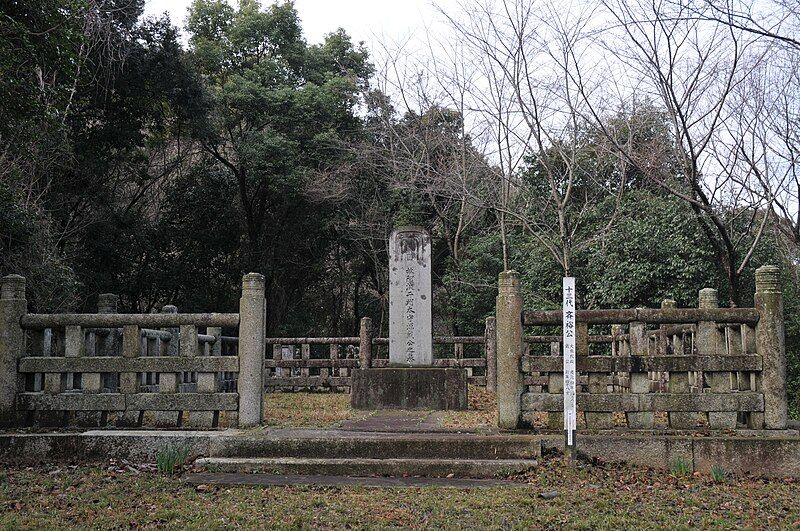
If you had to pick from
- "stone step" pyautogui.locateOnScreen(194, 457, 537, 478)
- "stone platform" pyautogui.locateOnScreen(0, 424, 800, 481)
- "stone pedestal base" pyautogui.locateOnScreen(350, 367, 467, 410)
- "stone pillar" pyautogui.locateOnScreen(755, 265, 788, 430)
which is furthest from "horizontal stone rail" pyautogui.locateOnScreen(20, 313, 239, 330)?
"stone pillar" pyautogui.locateOnScreen(755, 265, 788, 430)

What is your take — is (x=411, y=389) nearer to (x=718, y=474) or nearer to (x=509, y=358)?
(x=509, y=358)

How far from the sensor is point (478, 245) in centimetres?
2341

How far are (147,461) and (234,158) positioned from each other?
18.6m

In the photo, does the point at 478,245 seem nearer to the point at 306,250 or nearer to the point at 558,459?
the point at 306,250

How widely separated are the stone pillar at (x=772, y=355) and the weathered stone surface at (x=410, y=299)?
5.93 meters

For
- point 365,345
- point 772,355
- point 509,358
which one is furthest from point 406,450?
point 365,345

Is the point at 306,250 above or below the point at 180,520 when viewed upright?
above

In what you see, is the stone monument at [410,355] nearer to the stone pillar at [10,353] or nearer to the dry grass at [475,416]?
the dry grass at [475,416]

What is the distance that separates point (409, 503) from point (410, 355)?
6449 millimetres

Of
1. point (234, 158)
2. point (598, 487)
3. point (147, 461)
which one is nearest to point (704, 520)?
point (598, 487)

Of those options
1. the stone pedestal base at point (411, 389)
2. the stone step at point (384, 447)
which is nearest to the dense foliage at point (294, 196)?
the stone pedestal base at point (411, 389)

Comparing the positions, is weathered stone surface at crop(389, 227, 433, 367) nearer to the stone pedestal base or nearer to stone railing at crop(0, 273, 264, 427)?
the stone pedestal base

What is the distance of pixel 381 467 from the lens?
7.12 metres

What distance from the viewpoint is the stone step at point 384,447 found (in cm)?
736
